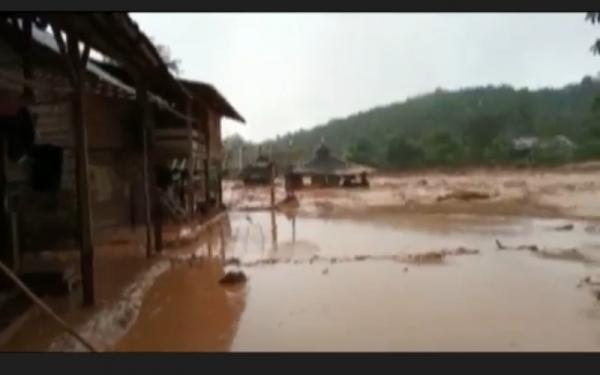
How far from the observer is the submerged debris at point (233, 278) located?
15.8 feet

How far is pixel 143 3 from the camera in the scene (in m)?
3.28

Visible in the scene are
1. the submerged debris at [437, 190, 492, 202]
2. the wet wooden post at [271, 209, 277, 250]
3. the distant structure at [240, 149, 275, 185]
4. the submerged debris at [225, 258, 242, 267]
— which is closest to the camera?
the distant structure at [240, 149, 275, 185]

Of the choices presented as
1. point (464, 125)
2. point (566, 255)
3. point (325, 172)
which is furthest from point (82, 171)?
point (566, 255)

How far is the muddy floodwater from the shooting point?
341 centimetres

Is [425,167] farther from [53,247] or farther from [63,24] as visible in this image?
[53,247]

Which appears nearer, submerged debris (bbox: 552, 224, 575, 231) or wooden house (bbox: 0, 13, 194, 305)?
wooden house (bbox: 0, 13, 194, 305)

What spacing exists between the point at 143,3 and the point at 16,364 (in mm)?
1752

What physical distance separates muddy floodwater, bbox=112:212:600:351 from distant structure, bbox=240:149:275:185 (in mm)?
619

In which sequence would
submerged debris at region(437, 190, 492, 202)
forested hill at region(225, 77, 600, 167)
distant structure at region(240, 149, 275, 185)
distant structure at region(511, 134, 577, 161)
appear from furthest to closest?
submerged debris at region(437, 190, 492, 202), distant structure at region(240, 149, 275, 185), distant structure at region(511, 134, 577, 161), forested hill at region(225, 77, 600, 167)

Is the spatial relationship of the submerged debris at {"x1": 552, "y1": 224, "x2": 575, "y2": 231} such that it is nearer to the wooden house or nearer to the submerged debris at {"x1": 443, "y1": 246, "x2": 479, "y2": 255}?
the submerged debris at {"x1": 443, "y1": 246, "x2": 479, "y2": 255}

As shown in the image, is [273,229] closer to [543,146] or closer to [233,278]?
[233,278]

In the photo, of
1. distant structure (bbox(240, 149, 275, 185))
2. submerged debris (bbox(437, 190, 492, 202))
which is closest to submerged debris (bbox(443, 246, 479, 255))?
submerged debris (bbox(437, 190, 492, 202))

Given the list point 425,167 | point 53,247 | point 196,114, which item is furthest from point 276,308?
point 196,114

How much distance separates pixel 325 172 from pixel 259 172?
1.65 ft
